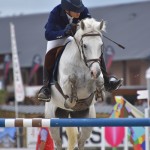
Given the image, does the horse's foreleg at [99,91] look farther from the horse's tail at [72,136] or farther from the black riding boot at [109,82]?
the horse's tail at [72,136]

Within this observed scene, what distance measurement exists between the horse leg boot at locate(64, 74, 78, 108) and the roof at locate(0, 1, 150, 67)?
35.4m

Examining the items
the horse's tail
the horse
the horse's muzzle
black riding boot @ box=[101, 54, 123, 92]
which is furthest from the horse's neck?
the horse's tail

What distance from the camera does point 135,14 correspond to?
46531 mm

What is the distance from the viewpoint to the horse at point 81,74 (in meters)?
6.06

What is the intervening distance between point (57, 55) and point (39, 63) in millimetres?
41013

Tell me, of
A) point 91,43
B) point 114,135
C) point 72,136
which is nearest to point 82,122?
point 91,43

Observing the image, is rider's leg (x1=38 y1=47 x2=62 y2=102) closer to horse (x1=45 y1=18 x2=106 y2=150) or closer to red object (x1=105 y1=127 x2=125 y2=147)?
horse (x1=45 y1=18 x2=106 y2=150)

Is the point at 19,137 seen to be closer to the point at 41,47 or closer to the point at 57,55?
the point at 57,55

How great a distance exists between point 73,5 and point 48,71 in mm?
988

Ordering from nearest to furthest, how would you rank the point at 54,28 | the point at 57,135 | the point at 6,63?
1. the point at 54,28
2. the point at 57,135
3. the point at 6,63

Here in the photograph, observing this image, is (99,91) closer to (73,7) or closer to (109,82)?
(109,82)

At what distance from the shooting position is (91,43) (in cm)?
607

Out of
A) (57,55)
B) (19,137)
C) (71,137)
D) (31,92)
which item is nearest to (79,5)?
(57,55)

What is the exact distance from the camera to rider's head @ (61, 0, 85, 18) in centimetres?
662
